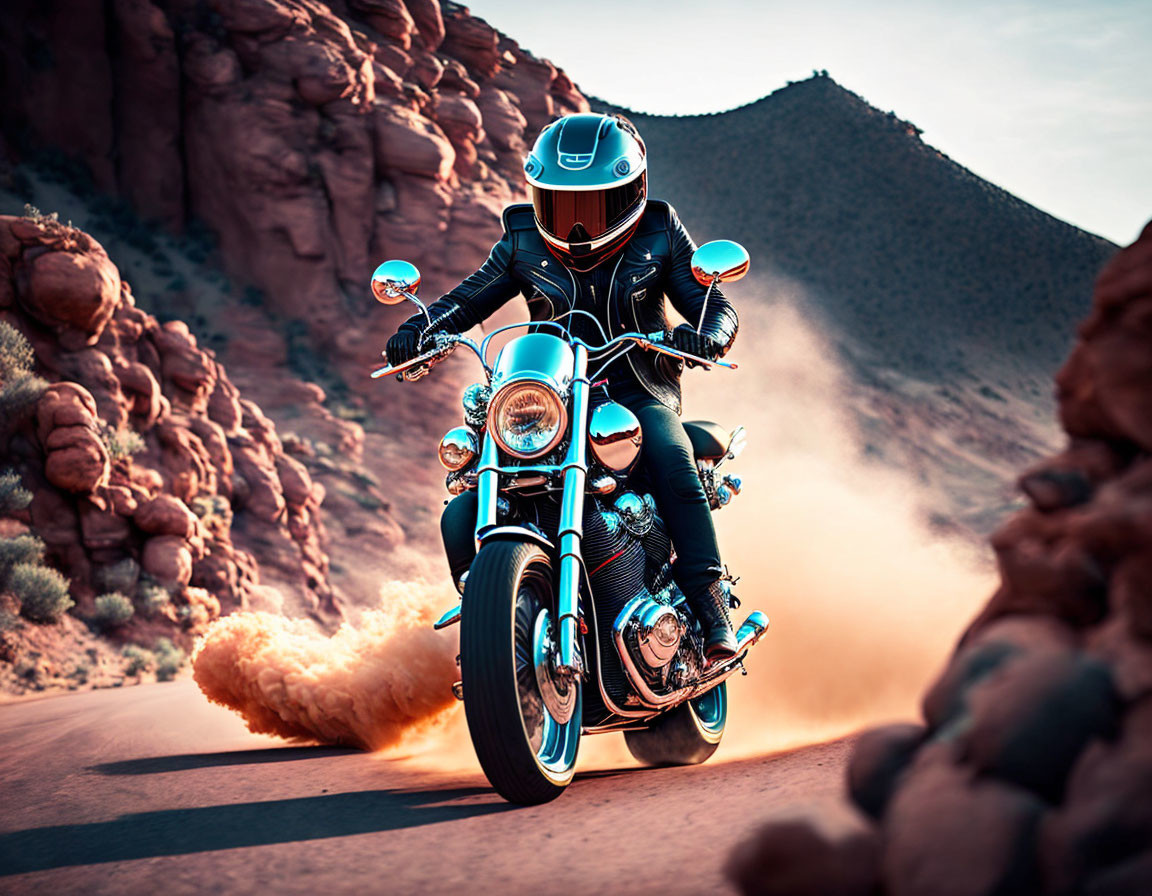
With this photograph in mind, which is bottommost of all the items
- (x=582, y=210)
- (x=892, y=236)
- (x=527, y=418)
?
(x=527, y=418)

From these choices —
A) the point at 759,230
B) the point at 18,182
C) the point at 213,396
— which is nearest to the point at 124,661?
the point at 213,396

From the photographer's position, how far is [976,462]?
4450 cm

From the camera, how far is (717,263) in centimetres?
466

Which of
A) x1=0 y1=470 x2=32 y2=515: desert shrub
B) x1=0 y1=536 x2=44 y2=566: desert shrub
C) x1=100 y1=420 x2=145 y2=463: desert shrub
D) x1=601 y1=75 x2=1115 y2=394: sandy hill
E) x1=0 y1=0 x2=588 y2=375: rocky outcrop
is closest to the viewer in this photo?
x1=0 y1=536 x2=44 y2=566: desert shrub

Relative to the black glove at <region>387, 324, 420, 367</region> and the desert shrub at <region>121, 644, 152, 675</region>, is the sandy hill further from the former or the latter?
the black glove at <region>387, 324, 420, 367</region>

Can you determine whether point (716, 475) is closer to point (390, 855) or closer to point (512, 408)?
point (512, 408)

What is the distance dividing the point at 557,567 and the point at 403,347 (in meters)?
1.37

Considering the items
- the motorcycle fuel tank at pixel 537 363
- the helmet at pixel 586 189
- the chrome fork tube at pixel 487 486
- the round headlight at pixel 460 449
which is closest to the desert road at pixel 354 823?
the chrome fork tube at pixel 487 486

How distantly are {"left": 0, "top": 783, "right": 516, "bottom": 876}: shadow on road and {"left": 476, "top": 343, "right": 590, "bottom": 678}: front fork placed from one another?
65 centimetres

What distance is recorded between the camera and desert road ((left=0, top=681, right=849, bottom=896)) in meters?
2.87

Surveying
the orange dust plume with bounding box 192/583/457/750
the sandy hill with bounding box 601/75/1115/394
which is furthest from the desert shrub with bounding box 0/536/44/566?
the sandy hill with bounding box 601/75/1115/394

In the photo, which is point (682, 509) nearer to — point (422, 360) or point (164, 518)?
point (422, 360)

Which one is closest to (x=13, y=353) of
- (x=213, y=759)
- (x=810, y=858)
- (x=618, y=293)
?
(x=213, y=759)

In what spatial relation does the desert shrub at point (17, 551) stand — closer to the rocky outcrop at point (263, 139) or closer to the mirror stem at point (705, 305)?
the mirror stem at point (705, 305)
